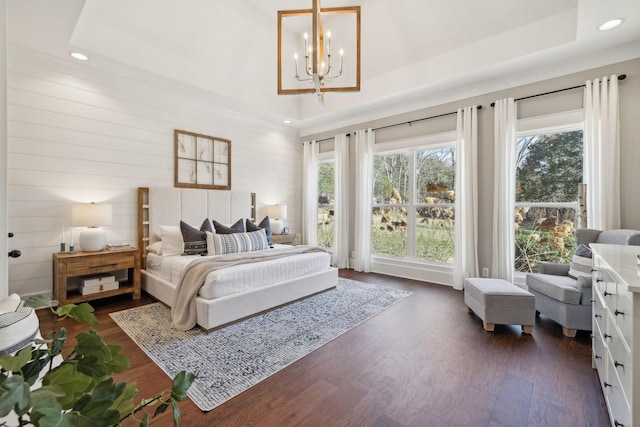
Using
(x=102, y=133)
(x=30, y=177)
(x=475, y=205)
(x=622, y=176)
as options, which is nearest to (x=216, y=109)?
(x=102, y=133)

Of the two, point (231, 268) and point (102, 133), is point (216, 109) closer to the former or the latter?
point (102, 133)

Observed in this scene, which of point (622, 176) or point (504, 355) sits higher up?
point (622, 176)

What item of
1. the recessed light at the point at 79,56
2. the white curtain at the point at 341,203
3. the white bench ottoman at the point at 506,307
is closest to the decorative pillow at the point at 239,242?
the white curtain at the point at 341,203

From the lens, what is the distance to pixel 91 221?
329 cm

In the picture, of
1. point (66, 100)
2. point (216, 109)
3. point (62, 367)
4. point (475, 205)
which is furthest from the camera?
point (216, 109)

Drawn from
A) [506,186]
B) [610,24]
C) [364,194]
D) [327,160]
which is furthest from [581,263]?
[327,160]

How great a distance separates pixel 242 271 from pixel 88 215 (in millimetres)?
1957

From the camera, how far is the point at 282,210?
18.2 feet

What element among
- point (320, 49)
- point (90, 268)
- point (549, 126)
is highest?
point (320, 49)

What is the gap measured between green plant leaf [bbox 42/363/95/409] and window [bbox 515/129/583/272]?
15.0ft

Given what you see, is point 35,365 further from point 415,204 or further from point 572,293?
point 415,204

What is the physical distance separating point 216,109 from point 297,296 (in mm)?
3450

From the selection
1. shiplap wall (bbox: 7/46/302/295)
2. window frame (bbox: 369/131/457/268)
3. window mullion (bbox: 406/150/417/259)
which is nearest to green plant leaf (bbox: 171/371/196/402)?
shiplap wall (bbox: 7/46/302/295)

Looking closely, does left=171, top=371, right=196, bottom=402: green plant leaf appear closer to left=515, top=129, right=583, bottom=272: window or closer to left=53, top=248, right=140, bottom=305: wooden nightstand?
left=53, top=248, right=140, bottom=305: wooden nightstand
